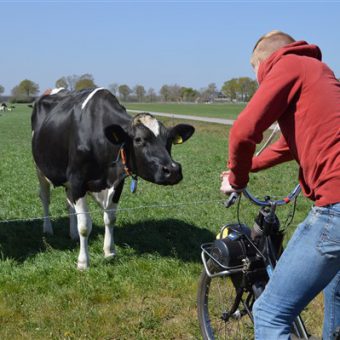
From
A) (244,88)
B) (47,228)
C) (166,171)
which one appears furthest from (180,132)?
(244,88)

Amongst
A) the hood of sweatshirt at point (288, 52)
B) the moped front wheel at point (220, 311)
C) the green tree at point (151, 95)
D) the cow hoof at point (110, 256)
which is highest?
the hood of sweatshirt at point (288, 52)

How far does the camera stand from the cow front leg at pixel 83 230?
5699mm

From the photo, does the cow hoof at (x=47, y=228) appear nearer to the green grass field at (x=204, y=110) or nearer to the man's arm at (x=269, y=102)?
the man's arm at (x=269, y=102)

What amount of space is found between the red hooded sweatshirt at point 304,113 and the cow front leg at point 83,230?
3.66 metres

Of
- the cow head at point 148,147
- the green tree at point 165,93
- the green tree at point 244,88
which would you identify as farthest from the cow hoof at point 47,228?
the green tree at point 165,93

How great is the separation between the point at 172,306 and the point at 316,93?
9.33 feet

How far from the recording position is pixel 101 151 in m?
5.75

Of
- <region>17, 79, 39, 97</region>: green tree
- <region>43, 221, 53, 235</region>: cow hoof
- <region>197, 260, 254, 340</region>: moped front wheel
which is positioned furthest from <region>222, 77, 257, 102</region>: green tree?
<region>197, 260, 254, 340</region>: moped front wheel

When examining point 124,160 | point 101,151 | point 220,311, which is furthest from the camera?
point 101,151

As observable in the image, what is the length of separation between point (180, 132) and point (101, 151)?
35.6 inches

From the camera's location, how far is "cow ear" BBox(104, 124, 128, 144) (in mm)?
5328

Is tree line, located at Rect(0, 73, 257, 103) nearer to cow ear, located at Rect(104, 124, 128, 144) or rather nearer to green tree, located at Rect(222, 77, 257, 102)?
green tree, located at Rect(222, 77, 257, 102)

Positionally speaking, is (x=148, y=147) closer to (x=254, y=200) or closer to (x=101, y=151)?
(x=101, y=151)

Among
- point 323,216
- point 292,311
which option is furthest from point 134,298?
point 323,216
